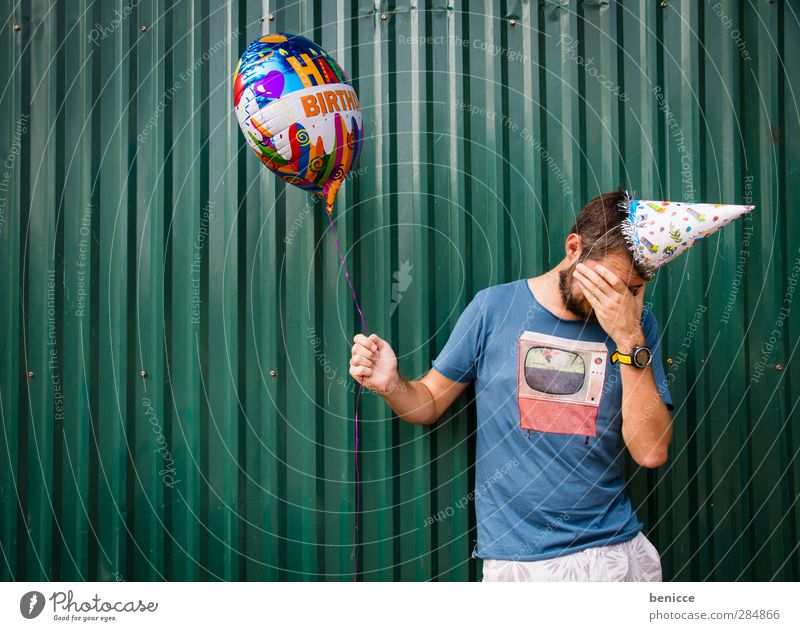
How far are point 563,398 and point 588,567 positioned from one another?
0.58 meters

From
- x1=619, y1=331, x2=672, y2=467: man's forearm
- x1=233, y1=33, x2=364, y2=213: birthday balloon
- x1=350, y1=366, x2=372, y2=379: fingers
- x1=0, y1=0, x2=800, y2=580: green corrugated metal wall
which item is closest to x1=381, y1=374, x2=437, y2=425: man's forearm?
x1=350, y1=366, x2=372, y2=379: fingers

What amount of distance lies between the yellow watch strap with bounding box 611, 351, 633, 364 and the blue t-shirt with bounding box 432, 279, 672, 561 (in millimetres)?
111

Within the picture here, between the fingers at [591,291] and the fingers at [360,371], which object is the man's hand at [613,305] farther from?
the fingers at [360,371]

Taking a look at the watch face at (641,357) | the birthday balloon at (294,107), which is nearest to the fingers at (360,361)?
the birthday balloon at (294,107)

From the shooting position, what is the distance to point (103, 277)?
8.97ft

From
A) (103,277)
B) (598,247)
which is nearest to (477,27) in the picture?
(598,247)

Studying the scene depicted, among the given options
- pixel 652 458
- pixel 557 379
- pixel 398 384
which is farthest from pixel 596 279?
pixel 398 384

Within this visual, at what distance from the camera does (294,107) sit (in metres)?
2.13

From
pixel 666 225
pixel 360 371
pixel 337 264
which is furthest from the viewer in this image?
pixel 337 264

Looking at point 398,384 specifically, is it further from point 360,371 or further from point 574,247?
point 574,247

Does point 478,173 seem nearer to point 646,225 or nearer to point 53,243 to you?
point 646,225

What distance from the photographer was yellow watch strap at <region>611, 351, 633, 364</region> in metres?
2.18

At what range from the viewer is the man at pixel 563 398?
7.22 ft

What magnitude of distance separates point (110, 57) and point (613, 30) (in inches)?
84.8
